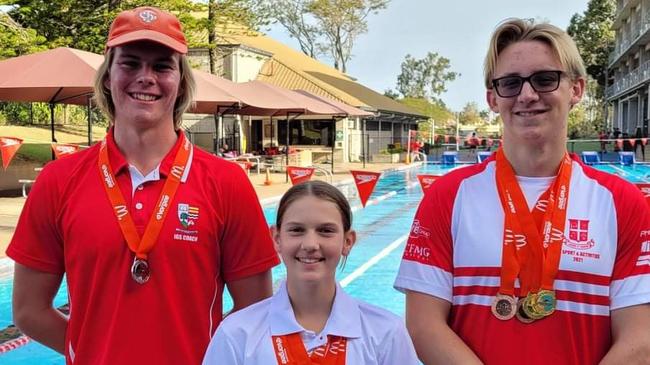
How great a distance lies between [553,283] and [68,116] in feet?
96.4

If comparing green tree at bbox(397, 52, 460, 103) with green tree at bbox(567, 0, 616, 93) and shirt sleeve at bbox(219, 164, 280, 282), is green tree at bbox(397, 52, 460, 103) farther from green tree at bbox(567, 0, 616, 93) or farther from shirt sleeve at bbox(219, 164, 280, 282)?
shirt sleeve at bbox(219, 164, 280, 282)

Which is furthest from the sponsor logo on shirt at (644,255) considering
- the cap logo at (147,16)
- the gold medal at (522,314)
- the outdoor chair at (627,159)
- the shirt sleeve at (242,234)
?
the outdoor chair at (627,159)

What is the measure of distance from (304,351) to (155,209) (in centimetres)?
62

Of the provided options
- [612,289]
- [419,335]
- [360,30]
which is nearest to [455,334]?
[419,335]

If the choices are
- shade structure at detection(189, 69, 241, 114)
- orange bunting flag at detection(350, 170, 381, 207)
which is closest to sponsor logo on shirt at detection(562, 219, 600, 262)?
orange bunting flag at detection(350, 170, 381, 207)

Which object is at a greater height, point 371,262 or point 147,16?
point 147,16

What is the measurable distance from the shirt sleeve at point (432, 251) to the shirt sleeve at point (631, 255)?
0.49 metres

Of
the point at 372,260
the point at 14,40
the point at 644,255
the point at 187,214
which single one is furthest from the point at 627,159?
the point at 187,214

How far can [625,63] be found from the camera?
2104 inches

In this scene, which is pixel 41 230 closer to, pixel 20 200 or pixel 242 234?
pixel 242 234

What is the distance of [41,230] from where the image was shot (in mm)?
2023

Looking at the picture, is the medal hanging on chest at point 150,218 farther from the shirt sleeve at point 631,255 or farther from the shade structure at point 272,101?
the shade structure at point 272,101

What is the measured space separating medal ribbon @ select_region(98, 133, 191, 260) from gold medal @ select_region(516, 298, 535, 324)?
1.09m

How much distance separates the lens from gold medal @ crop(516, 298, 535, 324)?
6.16 ft
